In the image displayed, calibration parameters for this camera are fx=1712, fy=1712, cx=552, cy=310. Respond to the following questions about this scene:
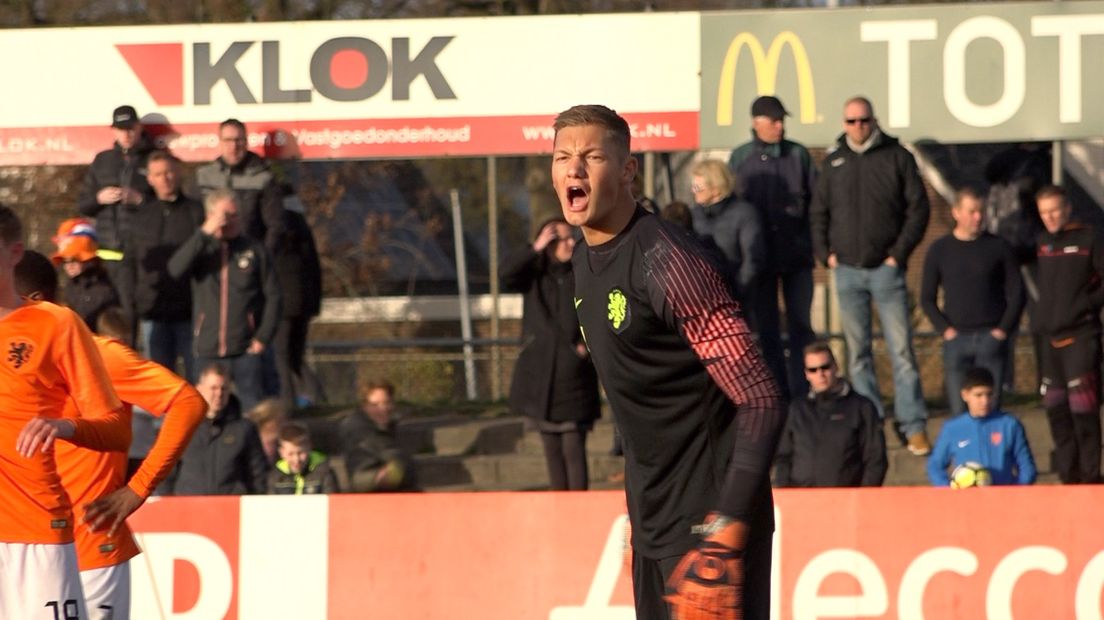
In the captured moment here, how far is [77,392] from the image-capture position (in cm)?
545

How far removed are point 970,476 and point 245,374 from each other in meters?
4.69

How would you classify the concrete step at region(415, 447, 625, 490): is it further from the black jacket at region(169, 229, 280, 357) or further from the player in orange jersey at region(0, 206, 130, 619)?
the player in orange jersey at region(0, 206, 130, 619)

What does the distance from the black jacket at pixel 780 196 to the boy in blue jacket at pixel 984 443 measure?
65.1 inches

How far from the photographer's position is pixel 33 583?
212 inches

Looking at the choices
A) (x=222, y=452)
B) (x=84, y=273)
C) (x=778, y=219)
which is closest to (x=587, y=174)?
(x=222, y=452)

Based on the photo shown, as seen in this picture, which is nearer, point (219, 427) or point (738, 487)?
point (738, 487)

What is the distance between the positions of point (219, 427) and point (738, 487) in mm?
6228

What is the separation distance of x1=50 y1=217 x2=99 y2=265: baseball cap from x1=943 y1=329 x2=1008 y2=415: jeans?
18.1 feet

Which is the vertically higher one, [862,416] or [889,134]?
[889,134]

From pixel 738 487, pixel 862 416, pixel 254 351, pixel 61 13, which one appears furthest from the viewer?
pixel 61 13

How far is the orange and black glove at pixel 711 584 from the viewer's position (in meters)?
4.33

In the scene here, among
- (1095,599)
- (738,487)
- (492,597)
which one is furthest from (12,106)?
(738,487)

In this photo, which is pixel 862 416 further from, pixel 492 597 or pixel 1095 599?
pixel 492 597

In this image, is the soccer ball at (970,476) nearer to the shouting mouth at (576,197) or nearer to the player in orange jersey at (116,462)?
the player in orange jersey at (116,462)
